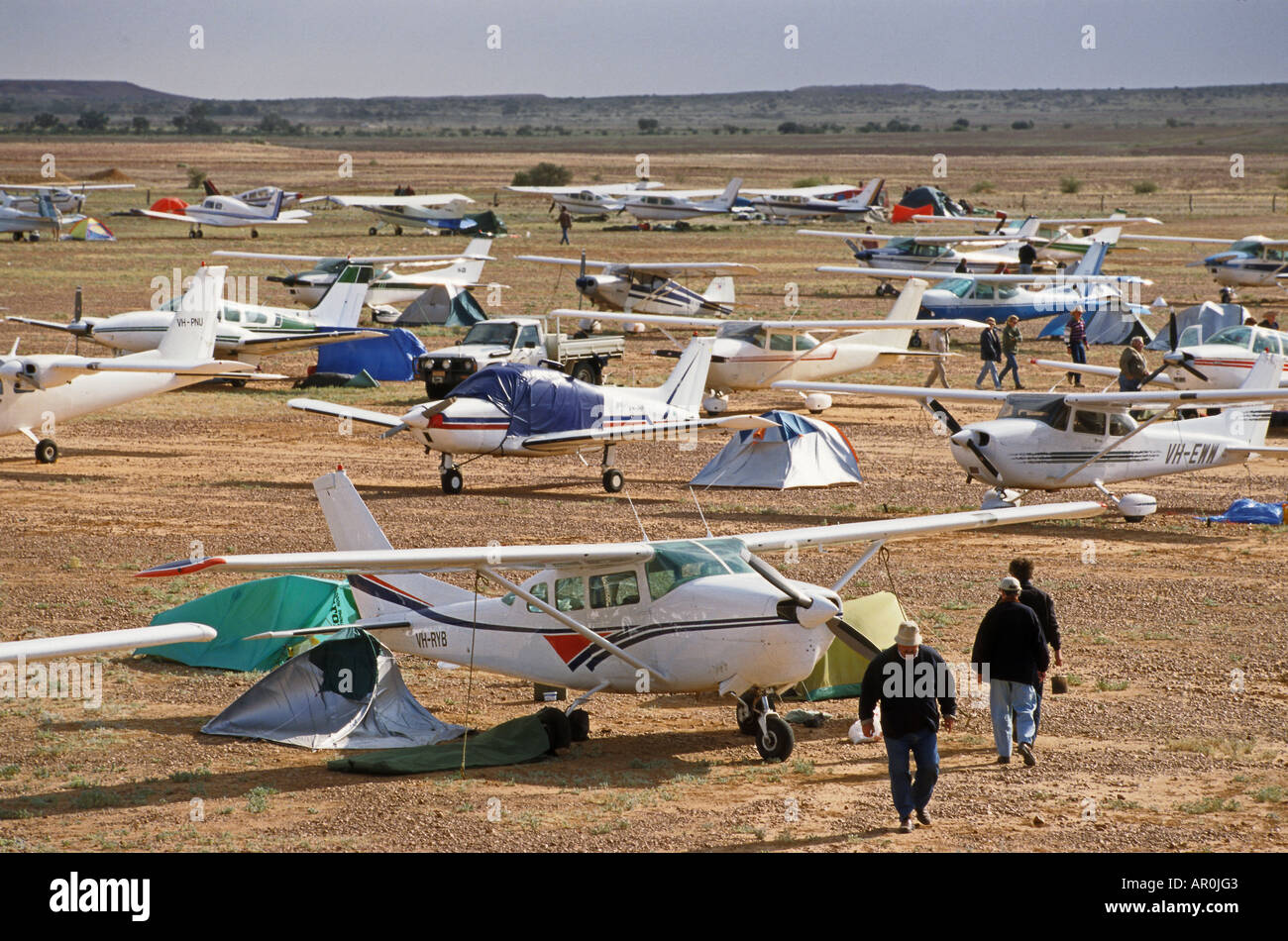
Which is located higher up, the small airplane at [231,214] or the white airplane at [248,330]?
the small airplane at [231,214]

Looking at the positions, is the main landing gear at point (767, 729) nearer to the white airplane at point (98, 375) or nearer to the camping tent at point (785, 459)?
the camping tent at point (785, 459)

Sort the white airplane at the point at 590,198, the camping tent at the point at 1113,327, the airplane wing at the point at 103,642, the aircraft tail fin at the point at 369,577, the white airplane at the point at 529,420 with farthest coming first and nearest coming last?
the white airplane at the point at 590,198 → the camping tent at the point at 1113,327 → the white airplane at the point at 529,420 → the aircraft tail fin at the point at 369,577 → the airplane wing at the point at 103,642

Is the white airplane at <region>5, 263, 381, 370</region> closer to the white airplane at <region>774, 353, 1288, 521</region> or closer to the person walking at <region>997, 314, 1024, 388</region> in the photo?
the person walking at <region>997, 314, 1024, 388</region>

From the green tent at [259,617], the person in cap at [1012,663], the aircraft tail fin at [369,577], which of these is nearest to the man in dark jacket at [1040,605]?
the person in cap at [1012,663]

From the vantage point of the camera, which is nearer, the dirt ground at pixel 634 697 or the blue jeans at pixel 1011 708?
the dirt ground at pixel 634 697

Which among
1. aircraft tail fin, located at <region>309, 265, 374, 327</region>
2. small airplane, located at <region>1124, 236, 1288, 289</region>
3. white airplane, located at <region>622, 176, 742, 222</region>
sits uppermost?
white airplane, located at <region>622, 176, 742, 222</region>

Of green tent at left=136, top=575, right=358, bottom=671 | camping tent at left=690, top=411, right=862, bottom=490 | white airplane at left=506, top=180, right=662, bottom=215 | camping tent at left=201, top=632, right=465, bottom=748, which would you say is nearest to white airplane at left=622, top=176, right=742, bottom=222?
white airplane at left=506, top=180, right=662, bottom=215

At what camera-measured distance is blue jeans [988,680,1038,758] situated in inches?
420

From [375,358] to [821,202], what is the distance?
46.6 meters

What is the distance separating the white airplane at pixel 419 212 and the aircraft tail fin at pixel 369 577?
56374 millimetres

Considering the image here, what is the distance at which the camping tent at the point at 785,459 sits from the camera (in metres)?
21.4

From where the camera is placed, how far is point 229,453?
24438mm

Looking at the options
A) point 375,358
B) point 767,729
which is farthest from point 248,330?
point 767,729

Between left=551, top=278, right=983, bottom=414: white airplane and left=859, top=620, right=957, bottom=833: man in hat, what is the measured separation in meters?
17.6
